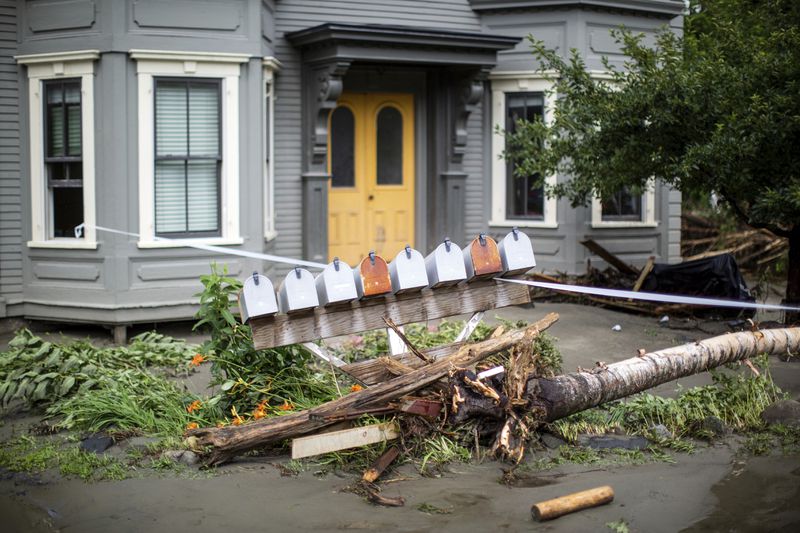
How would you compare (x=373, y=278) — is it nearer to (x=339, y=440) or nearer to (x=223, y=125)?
(x=339, y=440)

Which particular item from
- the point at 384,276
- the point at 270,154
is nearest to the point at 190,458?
the point at 384,276

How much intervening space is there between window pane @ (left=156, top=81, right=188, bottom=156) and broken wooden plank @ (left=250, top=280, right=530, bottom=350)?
5.30 m

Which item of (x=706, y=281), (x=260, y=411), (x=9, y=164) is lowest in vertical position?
(x=260, y=411)

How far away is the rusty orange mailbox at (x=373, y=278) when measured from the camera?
6617 mm

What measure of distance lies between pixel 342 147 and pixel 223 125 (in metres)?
2.65

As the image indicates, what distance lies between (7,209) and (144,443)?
581 centimetres

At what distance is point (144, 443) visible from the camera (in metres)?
6.75

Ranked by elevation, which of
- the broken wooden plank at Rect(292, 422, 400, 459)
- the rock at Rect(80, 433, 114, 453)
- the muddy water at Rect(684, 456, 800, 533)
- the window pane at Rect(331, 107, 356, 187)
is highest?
the window pane at Rect(331, 107, 356, 187)

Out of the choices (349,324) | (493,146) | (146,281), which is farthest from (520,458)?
(493,146)

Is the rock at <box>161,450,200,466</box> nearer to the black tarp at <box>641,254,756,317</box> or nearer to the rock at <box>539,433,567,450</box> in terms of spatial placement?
the rock at <box>539,433,567,450</box>

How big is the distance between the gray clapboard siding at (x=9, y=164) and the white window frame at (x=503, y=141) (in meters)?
6.64

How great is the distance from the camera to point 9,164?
1130cm

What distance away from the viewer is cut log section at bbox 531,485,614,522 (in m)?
5.25

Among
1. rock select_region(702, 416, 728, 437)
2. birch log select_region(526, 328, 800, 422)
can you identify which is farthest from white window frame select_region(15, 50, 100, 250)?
rock select_region(702, 416, 728, 437)
